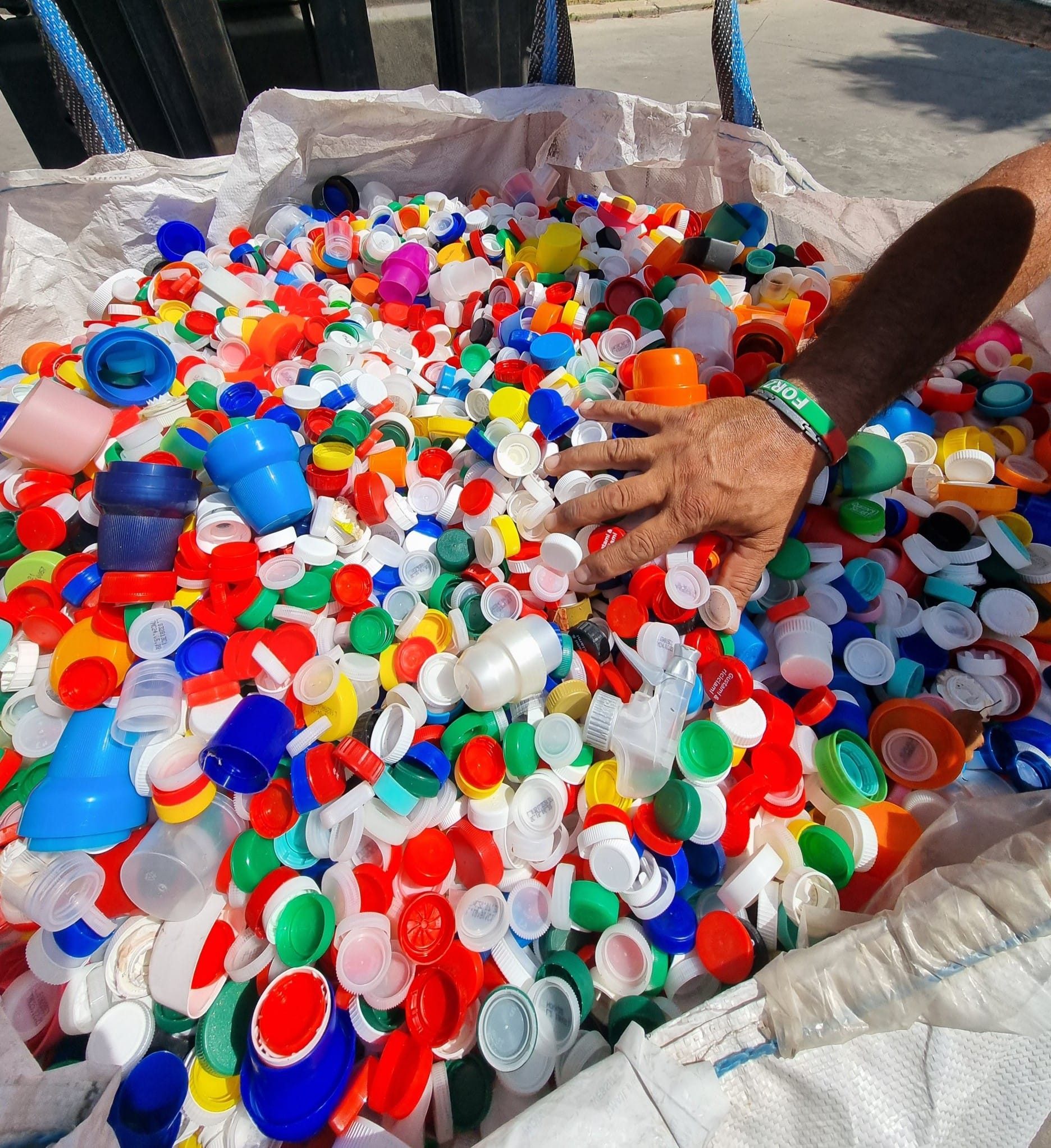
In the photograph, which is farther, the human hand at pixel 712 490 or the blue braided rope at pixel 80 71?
the blue braided rope at pixel 80 71

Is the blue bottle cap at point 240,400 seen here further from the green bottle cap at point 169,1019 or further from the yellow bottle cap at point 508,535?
the green bottle cap at point 169,1019

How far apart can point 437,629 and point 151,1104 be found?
2.80 feet

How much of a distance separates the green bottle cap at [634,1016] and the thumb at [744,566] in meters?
0.74

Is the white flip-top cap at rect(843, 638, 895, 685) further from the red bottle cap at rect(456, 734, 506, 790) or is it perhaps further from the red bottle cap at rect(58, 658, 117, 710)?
the red bottle cap at rect(58, 658, 117, 710)

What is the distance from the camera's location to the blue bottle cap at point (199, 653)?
1.29 metres

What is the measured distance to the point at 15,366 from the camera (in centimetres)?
196

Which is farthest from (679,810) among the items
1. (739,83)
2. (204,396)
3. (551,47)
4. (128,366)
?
(551,47)

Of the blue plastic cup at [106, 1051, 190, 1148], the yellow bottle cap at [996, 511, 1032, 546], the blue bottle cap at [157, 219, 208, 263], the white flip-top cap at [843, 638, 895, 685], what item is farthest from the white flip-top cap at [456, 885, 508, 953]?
the blue bottle cap at [157, 219, 208, 263]

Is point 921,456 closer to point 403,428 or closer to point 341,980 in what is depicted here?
point 403,428

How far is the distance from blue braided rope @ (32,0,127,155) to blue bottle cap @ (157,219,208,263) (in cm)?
23

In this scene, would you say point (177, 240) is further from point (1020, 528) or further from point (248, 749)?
point (1020, 528)

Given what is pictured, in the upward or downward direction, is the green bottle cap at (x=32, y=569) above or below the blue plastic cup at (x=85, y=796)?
above

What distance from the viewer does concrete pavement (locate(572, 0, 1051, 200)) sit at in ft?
15.0

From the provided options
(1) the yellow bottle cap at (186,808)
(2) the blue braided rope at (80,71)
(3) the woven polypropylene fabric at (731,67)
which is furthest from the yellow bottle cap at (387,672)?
(3) the woven polypropylene fabric at (731,67)
